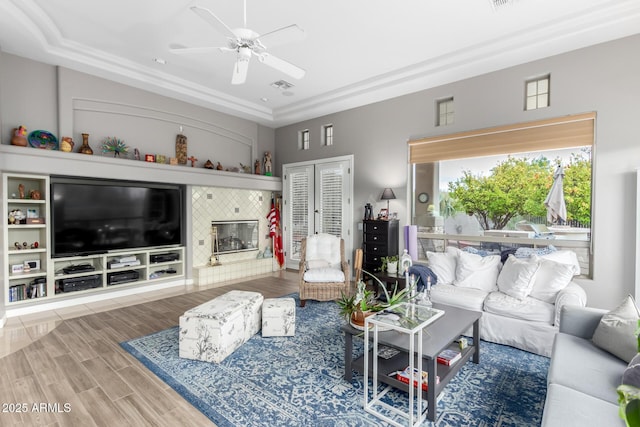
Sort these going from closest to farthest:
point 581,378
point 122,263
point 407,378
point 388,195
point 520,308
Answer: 1. point 581,378
2. point 407,378
3. point 520,308
4. point 122,263
5. point 388,195

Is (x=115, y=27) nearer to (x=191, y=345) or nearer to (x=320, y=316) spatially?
(x=191, y=345)

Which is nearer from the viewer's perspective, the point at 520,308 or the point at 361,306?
the point at 361,306

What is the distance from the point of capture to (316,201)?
659 centimetres

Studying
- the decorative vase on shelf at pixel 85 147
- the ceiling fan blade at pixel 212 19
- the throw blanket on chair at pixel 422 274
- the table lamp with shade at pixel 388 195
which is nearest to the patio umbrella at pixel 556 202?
the throw blanket on chair at pixel 422 274

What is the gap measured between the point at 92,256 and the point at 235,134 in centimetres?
340

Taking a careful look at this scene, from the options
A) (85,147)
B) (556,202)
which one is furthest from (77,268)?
(556,202)

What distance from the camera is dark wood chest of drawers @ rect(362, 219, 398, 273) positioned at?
5.19 metres

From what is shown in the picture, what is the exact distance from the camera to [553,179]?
13.6ft

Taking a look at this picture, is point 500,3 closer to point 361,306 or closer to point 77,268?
point 361,306

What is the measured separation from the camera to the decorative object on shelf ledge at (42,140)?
4.21 m

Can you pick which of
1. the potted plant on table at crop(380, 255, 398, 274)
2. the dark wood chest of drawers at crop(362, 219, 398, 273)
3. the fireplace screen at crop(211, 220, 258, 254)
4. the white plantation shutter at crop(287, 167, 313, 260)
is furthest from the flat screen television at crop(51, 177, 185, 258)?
the potted plant on table at crop(380, 255, 398, 274)

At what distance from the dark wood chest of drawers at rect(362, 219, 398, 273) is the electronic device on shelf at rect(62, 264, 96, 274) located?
4.15m

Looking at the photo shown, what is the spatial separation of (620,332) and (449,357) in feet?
3.55

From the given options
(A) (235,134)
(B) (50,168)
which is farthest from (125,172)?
(A) (235,134)
